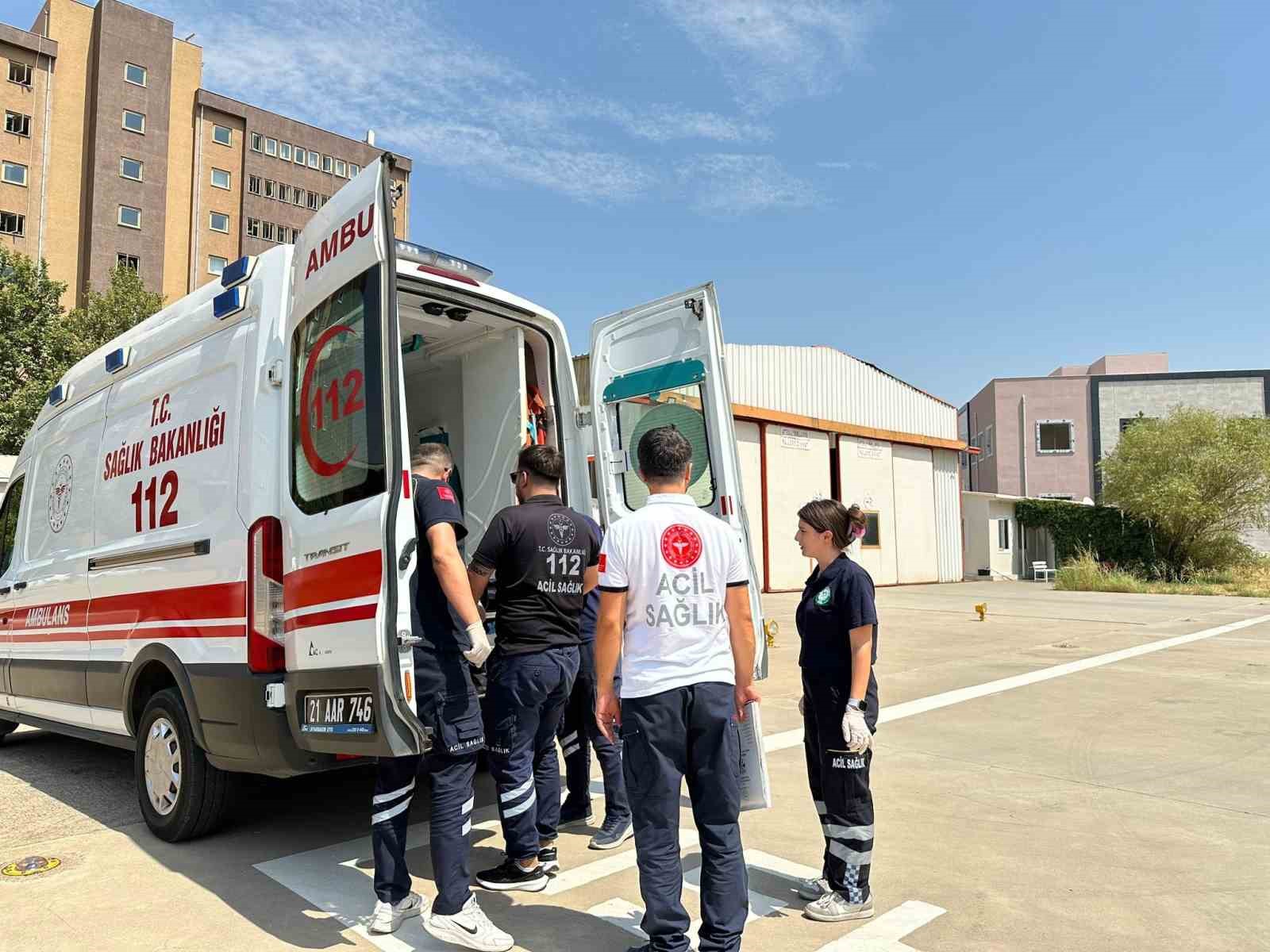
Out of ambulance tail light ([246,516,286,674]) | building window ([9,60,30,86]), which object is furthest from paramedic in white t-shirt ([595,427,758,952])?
building window ([9,60,30,86])

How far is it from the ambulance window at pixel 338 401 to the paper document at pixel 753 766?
1.71m

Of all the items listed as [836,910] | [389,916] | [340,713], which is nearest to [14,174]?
[340,713]

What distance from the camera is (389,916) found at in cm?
333

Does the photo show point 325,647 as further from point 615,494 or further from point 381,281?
point 615,494

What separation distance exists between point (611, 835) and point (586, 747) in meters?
0.58

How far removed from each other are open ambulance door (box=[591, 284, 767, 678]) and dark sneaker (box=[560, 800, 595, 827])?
4.57 ft

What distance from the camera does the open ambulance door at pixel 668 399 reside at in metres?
4.35

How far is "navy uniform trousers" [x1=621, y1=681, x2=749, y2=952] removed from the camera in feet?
9.23

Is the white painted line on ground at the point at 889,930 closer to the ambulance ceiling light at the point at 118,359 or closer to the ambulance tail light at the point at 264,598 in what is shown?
the ambulance tail light at the point at 264,598

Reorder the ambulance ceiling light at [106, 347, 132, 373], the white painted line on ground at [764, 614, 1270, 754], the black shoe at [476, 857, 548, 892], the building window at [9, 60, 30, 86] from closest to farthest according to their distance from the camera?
the black shoe at [476, 857, 548, 892]
the ambulance ceiling light at [106, 347, 132, 373]
the white painted line on ground at [764, 614, 1270, 754]
the building window at [9, 60, 30, 86]

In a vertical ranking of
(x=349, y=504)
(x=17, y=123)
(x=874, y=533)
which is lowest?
(x=349, y=504)

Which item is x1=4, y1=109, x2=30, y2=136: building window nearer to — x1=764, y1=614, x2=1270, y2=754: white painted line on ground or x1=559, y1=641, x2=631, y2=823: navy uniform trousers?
x1=764, y1=614, x2=1270, y2=754: white painted line on ground

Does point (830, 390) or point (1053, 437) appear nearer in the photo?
point (830, 390)

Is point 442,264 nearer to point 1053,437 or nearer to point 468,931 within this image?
point 468,931
